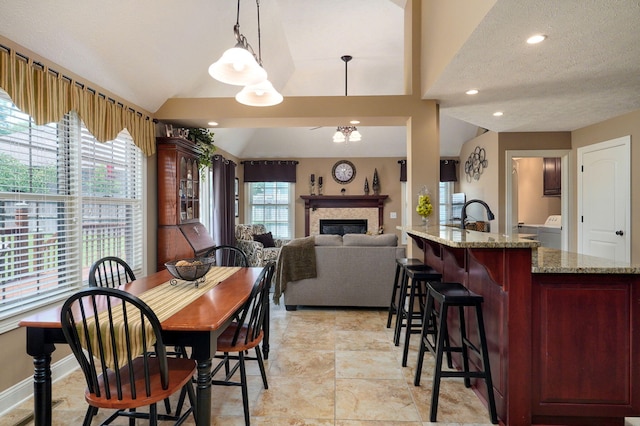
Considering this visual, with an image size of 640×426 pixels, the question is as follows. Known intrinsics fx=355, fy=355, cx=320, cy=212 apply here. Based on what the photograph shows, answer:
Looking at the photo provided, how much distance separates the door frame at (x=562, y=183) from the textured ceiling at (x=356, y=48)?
40 centimetres

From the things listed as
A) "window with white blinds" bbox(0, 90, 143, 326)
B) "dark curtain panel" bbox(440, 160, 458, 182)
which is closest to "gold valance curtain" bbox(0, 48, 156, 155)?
"window with white blinds" bbox(0, 90, 143, 326)

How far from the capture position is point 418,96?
12.7ft

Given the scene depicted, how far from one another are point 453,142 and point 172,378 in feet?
24.1

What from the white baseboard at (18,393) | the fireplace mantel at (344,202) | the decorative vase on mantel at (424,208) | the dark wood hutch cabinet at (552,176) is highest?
the dark wood hutch cabinet at (552,176)

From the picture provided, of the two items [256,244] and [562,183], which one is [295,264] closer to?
[256,244]

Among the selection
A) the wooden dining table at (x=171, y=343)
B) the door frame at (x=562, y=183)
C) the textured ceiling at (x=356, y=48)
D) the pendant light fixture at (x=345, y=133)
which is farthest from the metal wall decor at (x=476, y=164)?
the wooden dining table at (x=171, y=343)

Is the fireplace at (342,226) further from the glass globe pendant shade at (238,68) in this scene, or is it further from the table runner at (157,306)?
the glass globe pendant shade at (238,68)

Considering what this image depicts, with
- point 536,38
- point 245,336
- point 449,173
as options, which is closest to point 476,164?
point 449,173

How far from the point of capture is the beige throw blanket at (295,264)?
4.23 meters

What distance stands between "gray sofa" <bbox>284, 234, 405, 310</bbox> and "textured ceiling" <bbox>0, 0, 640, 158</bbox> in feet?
5.92

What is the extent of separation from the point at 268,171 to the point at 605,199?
603 cm

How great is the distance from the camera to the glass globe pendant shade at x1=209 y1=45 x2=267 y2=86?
199 centimetres

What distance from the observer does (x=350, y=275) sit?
423cm

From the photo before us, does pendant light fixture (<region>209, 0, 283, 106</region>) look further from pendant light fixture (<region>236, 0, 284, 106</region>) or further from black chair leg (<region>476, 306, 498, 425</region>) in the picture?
black chair leg (<region>476, 306, 498, 425</region>)
